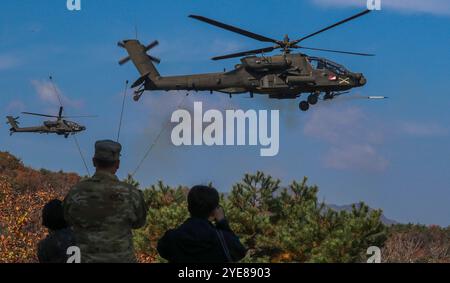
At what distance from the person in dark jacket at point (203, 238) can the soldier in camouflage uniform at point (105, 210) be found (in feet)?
1.80

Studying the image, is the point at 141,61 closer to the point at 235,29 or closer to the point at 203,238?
the point at 235,29

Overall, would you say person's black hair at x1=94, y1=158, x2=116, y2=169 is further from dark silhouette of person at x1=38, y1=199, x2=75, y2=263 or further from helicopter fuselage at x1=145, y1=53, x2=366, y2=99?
helicopter fuselage at x1=145, y1=53, x2=366, y2=99

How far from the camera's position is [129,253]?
7395 millimetres

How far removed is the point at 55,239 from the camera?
8.04 meters

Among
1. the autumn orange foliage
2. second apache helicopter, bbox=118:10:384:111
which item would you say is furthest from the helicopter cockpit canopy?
the autumn orange foliage

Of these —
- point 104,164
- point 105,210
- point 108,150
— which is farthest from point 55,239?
point 108,150

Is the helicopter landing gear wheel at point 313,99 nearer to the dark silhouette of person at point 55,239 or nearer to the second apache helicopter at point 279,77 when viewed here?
the second apache helicopter at point 279,77

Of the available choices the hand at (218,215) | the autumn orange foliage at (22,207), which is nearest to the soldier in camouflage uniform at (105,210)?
the hand at (218,215)

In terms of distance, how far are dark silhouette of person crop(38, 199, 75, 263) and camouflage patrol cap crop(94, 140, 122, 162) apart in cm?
103

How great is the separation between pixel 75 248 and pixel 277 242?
2221 cm

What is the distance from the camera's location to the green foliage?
90.3ft

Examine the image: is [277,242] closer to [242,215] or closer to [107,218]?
[242,215]

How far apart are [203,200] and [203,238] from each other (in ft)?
1.16
